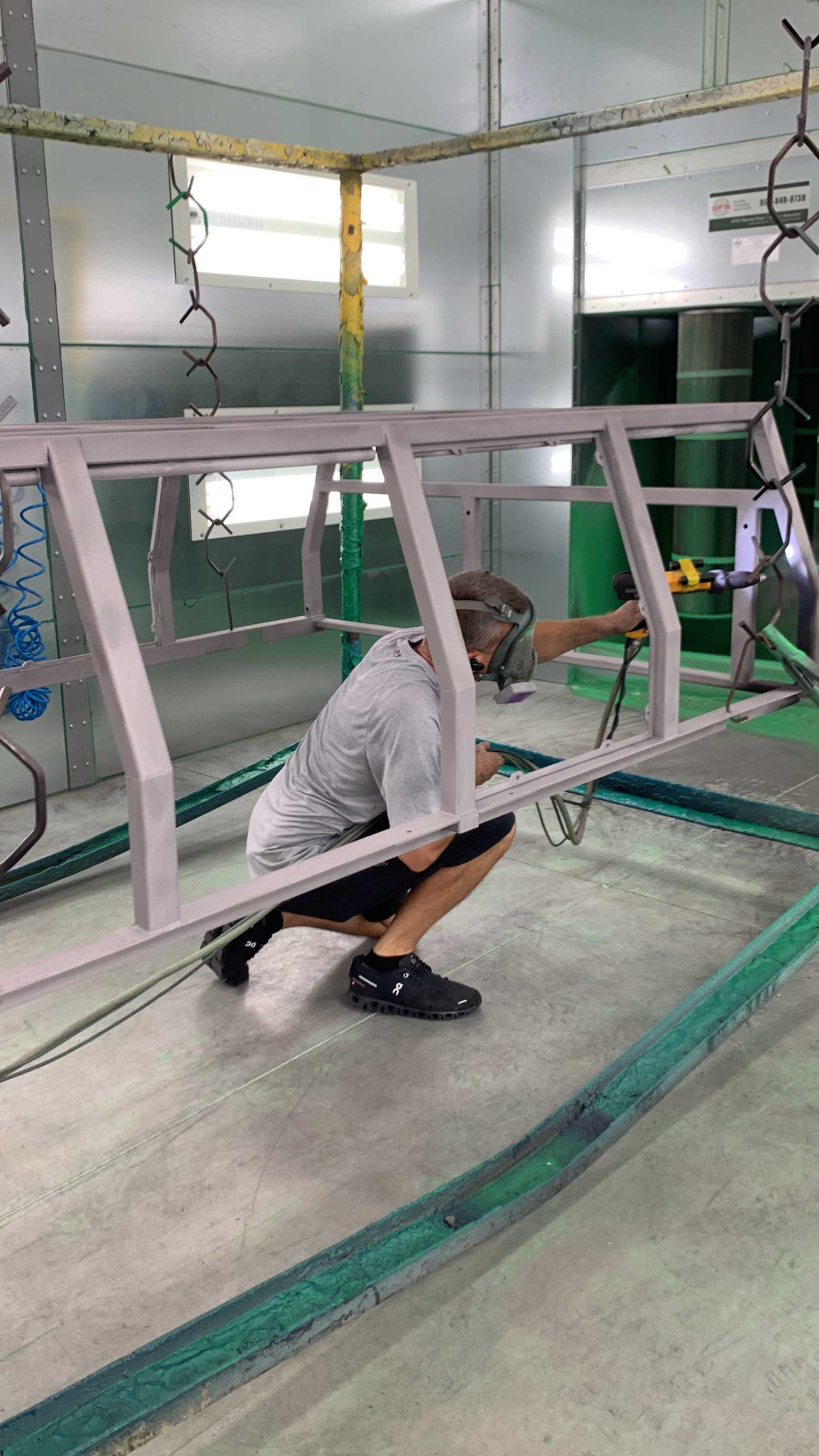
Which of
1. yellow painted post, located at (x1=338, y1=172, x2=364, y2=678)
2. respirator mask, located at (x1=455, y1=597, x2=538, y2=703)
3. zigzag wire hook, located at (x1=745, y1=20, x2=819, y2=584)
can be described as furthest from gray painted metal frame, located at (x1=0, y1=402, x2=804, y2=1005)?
yellow painted post, located at (x1=338, y1=172, x2=364, y2=678)

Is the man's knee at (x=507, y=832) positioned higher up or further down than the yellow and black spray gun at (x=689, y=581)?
further down

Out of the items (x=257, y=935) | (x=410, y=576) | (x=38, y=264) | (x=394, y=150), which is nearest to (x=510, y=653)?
(x=410, y=576)

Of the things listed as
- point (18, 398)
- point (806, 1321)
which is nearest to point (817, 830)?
point (806, 1321)

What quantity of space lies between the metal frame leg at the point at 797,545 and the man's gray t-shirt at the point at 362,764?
900 millimetres

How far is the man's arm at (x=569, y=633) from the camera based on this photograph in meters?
2.79

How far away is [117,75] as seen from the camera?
14.2ft

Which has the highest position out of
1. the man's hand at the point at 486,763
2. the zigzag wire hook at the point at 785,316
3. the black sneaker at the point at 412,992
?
the zigzag wire hook at the point at 785,316

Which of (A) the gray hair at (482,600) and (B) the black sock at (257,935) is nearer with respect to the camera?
(A) the gray hair at (482,600)

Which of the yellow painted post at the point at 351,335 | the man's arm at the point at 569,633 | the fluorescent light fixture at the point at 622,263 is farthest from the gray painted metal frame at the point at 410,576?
the fluorescent light fixture at the point at 622,263

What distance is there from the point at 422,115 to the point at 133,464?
4779 mm

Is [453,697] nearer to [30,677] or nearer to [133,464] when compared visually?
[133,464]

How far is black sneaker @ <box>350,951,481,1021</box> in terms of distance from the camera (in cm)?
279

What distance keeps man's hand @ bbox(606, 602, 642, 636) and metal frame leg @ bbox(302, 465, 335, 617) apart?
128cm

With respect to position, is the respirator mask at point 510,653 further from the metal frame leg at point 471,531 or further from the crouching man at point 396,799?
the metal frame leg at point 471,531
